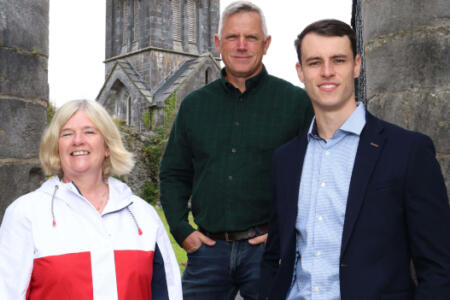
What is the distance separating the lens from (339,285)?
1969 millimetres

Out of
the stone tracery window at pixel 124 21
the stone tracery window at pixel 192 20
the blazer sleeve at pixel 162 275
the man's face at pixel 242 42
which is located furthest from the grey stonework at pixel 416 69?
the stone tracery window at pixel 124 21

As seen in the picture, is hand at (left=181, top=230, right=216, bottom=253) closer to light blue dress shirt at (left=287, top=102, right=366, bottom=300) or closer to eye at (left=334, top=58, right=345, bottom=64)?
light blue dress shirt at (left=287, top=102, right=366, bottom=300)

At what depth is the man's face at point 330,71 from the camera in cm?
214

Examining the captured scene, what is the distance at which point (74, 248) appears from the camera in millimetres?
2131

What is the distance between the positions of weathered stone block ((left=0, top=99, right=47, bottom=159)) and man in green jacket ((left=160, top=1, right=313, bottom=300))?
4.29 ft

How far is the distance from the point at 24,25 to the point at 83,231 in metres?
2.18

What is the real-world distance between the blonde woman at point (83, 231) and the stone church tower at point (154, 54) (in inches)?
872

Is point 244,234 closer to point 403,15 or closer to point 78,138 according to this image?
point 78,138

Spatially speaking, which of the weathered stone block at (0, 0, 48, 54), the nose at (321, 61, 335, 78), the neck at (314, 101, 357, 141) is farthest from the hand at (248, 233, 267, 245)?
the weathered stone block at (0, 0, 48, 54)

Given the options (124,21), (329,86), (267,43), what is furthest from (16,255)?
(124,21)

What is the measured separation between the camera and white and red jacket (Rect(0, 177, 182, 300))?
206 cm

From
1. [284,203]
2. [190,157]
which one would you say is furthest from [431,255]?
[190,157]

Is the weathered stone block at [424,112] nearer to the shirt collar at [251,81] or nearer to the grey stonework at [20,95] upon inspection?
the shirt collar at [251,81]

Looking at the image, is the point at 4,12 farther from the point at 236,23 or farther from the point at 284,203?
the point at 284,203
